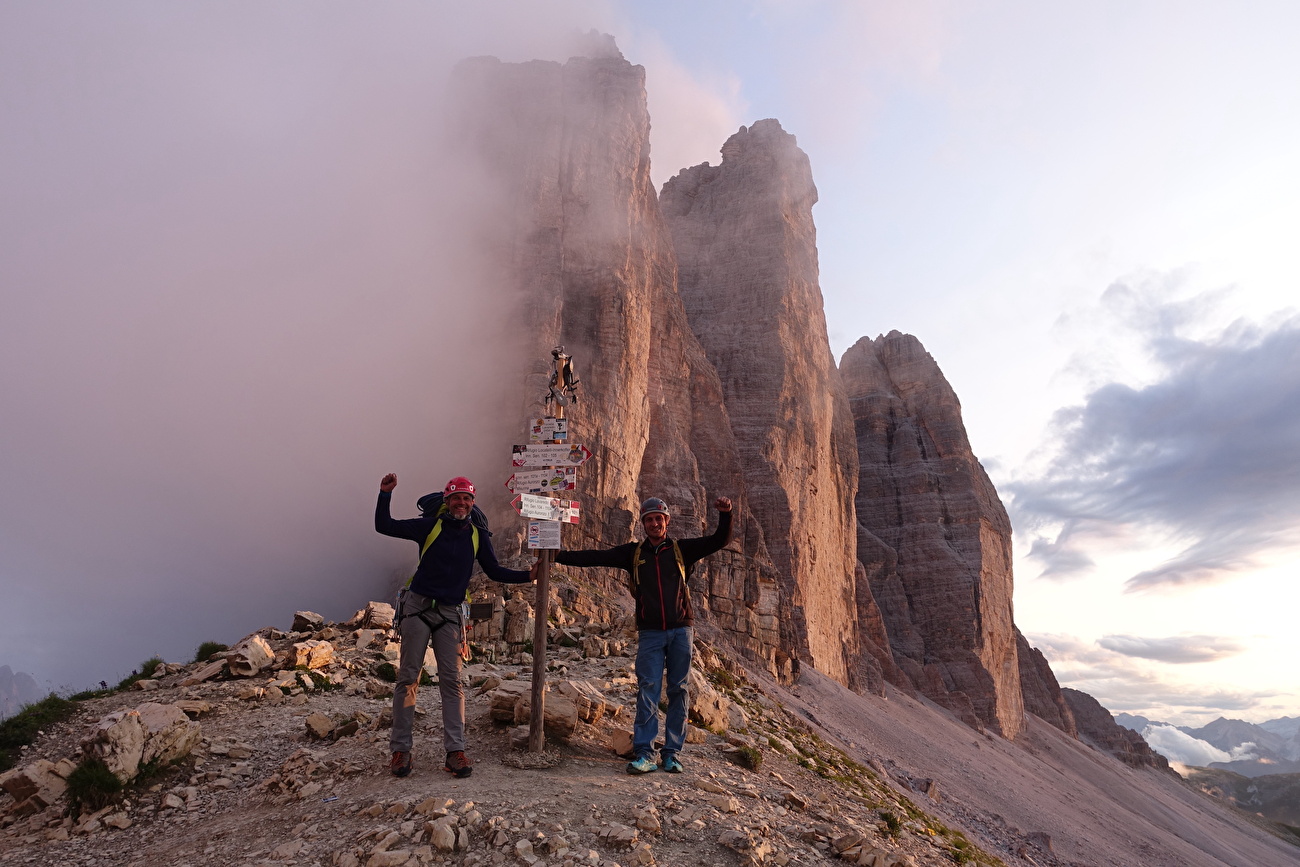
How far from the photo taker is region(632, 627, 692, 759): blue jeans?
7203 mm

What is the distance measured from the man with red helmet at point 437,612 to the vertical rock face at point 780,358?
124ft

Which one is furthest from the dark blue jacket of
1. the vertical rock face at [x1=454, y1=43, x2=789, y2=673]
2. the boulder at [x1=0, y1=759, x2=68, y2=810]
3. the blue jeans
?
the vertical rock face at [x1=454, y1=43, x2=789, y2=673]

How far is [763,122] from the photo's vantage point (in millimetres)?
64875

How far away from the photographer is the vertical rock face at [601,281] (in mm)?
31516

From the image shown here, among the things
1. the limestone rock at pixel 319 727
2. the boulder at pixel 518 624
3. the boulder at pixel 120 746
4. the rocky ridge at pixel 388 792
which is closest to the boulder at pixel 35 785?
the rocky ridge at pixel 388 792

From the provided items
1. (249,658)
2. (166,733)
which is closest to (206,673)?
(249,658)

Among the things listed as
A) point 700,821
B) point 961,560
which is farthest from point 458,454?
point 961,560

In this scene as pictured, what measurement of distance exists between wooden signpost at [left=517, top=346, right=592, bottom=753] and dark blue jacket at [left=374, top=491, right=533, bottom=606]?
0.69 meters

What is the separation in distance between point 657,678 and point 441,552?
96.2 inches

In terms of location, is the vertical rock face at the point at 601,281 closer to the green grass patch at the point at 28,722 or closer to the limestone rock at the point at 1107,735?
the green grass patch at the point at 28,722

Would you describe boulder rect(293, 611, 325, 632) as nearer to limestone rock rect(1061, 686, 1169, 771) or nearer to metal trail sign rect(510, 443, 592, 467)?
metal trail sign rect(510, 443, 592, 467)

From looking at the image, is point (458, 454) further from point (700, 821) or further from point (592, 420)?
point (700, 821)

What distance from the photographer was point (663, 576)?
23.6ft

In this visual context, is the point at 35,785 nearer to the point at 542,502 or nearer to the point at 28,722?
the point at 28,722
